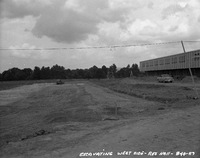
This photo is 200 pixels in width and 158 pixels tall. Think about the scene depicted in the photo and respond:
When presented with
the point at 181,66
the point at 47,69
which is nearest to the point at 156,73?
the point at 181,66

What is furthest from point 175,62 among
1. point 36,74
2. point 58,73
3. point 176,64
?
point 58,73

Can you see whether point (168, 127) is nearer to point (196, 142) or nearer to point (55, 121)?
point (196, 142)

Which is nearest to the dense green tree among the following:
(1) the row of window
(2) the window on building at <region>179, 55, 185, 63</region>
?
(1) the row of window

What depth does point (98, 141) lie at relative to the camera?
8.59m

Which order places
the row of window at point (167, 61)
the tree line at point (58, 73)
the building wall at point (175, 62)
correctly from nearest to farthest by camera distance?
the building wall at point (175, 62)
the row of window at point (167, 61)
the tree line at point (58, 73)

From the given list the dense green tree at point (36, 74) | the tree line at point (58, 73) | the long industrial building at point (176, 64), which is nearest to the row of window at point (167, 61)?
the long industrial building at point (176, 64)

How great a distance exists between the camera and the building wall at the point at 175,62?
57812 millimetres

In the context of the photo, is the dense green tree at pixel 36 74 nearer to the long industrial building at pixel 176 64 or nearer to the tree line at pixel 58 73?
the tree line at pixel 58 73

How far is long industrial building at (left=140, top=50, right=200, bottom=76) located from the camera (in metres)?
58.4

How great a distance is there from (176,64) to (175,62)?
3.48ft

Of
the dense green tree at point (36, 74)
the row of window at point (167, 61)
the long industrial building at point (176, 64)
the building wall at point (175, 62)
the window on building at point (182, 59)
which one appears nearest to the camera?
the building wall at point (175, 62)

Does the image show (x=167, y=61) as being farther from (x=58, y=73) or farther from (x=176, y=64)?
(x=58, y=73)

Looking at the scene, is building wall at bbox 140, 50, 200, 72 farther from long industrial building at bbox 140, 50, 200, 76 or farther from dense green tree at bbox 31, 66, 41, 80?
dense green tree at bbox 31, 66, 41, 80

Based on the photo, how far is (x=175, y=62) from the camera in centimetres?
7481
